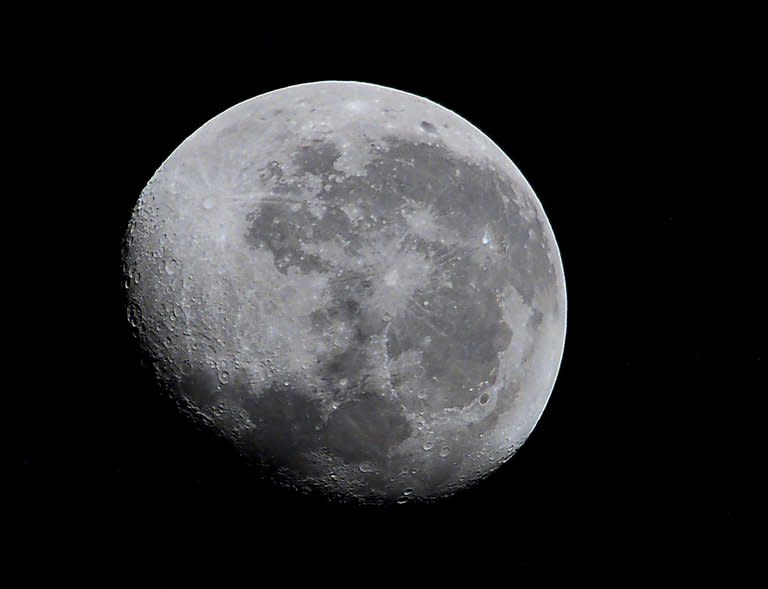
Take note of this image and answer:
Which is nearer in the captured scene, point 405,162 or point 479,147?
point 405,162

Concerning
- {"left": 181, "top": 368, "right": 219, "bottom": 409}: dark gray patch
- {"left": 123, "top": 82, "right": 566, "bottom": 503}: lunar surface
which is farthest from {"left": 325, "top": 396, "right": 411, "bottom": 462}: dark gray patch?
{"left": 181, "top": 368, "right": 219, "bottom": 409}: dark gray patch

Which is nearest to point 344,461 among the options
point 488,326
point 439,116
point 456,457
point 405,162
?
point 456,457

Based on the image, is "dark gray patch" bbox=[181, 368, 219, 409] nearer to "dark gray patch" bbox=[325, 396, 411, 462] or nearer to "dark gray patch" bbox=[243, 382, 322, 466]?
"dark gray patch" bbox=[243, 382, 322, 466]

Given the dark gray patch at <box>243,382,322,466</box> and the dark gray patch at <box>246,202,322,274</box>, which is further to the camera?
the dark gray patch at <box>243,382,322,466</box>

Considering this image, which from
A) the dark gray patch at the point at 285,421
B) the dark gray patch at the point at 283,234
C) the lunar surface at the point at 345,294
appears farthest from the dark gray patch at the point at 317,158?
the dark gray patch at the point at 285,421

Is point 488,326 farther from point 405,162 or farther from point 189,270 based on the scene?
point 189,270

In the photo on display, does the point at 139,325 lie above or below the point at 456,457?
above

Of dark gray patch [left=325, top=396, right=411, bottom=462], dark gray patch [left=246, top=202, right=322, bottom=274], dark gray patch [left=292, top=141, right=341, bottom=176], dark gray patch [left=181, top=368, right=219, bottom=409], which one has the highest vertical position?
dark gray patch [left=292, top=141, right=341, bottom=176]
